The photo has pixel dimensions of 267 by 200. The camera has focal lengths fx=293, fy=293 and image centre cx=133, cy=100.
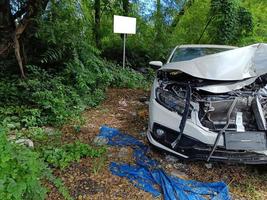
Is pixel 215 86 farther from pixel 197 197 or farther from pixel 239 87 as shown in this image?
pixel 197 197

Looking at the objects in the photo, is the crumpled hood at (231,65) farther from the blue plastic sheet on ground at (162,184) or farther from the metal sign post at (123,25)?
the metal sign post at (123,25)

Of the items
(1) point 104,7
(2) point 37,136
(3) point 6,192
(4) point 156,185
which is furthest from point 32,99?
(1) point 104,7

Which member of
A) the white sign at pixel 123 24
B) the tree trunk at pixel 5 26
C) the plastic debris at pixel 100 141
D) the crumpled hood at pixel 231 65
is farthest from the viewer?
the white sign at pixel 123 24

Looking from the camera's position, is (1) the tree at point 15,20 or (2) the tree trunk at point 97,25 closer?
(1) the tree at point 15,20

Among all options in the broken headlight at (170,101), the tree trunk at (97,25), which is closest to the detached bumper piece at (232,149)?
the broken headlight at (170,101)

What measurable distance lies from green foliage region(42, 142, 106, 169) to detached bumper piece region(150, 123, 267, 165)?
100 centimetres

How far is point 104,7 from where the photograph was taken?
9.32 m

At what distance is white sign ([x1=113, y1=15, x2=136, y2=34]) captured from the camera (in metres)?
7.48

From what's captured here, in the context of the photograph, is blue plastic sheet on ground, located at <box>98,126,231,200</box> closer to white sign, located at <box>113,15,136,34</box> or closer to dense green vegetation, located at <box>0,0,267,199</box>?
dense green vegetation, located at <box>0,0,267,199</box>

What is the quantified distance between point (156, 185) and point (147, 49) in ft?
23.1

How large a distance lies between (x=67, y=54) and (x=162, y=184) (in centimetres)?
430

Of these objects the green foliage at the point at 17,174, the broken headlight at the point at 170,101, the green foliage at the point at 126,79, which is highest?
the broken headlight at the point at 170,101

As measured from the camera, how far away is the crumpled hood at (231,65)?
10.8 ft

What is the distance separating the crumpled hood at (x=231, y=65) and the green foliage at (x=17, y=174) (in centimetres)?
205
